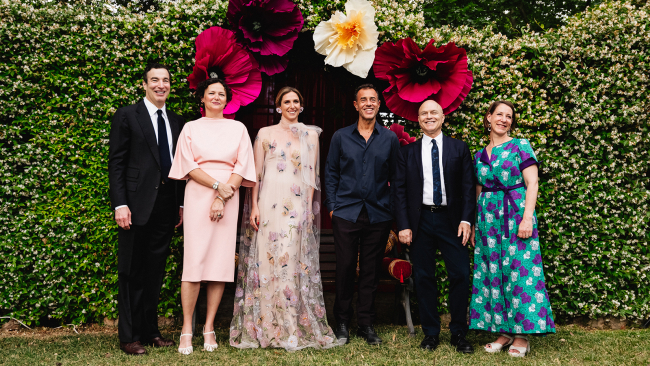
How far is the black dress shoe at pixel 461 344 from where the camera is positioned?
11.0ft

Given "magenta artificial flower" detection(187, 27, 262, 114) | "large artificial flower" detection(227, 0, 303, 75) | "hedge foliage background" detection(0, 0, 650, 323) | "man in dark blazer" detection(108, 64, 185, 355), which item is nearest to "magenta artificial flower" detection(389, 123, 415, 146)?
"hedge foliage background" detection(0, 0, 650, 323)

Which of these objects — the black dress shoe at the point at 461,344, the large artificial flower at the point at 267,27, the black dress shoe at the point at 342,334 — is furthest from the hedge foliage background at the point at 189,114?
the black dress shoe at the point at 342,334

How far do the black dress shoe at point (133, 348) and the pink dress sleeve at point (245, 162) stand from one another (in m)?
1.49

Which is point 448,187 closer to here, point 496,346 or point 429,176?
point 429,176

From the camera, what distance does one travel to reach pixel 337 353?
326cm

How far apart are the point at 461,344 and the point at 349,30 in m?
2.83

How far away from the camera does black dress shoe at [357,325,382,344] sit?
3541 mm

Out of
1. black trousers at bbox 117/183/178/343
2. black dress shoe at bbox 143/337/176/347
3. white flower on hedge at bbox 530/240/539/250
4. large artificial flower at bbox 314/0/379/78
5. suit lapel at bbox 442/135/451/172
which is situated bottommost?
black dress shoe at bbox 143/337/176/347

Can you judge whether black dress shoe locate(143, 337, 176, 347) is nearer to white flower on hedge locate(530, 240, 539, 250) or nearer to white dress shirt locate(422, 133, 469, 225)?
white dress shirt locate(422, 133, 469, 225)

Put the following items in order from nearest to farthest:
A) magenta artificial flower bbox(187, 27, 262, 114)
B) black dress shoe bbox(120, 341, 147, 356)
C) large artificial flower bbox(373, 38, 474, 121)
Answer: black dress shoe bbox(120, 341, 147, 356) → magenta artificial flower bbox(187, 27, 262, 114) → large artificial flower bbox(373, 38, 474, 121)

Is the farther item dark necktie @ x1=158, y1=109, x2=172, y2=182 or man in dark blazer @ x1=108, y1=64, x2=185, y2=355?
dark necktie @ x1=158, y1=109, x2=172, y2=182

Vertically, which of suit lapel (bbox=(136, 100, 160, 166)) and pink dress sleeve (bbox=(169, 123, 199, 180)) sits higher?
suit lapel (bbox=(136, 100, 160, 166))

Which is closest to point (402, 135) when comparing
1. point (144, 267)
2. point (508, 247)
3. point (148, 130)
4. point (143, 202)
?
point (508, 247)

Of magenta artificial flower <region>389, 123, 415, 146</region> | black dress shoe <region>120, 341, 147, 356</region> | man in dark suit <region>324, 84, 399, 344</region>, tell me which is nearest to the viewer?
black dress shoe <region>120, 341, 147, 356</region>
